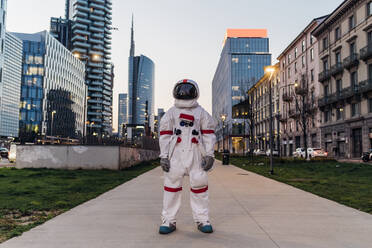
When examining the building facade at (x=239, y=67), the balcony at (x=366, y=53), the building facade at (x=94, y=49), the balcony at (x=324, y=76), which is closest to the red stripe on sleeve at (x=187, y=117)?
the balcony at (x=366, y=53)

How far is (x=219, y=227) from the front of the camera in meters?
4.60

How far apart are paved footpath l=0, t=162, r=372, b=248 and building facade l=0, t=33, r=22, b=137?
98726 millimetres

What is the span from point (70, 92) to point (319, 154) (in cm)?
9096

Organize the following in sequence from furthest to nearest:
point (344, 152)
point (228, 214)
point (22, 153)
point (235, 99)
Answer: point (235, 99)
point (344, 152)
point (22, 153)
point (228, 214)

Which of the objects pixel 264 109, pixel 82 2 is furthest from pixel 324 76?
pixel 82 2

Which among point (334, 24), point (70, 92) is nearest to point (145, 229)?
point (334, 24)

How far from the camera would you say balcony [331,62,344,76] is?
3566cm

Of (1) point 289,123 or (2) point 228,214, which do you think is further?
(1) point 289,123

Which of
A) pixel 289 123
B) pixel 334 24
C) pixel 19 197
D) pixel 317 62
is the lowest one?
pixel 19 197

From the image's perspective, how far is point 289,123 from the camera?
53531 millimetres

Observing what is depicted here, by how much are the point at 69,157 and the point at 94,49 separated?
122 meters

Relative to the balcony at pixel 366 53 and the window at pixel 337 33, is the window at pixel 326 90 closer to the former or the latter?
the window at pixel 337 33

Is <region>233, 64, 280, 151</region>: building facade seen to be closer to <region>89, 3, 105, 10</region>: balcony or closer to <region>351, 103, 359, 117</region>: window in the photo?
<region>351, 103, 359, 117</region>: window

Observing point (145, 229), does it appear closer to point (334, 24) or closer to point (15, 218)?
point (15, 218)
